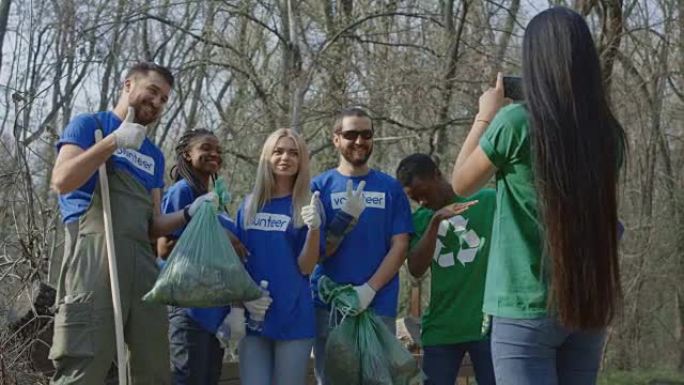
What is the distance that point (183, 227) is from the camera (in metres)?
4.58

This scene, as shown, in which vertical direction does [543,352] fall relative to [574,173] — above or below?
below

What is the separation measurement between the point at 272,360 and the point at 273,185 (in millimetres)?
869

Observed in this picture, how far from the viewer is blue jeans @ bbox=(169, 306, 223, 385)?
4820mm

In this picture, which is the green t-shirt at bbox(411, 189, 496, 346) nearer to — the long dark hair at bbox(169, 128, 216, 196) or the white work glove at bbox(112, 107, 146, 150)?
the long dark hair at bbox(169, 128, 216, 196)

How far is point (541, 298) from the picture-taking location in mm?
2863

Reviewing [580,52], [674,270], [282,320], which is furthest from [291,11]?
[674,270]

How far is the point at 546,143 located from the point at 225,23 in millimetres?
8888

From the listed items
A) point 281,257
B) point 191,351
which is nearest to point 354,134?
point 281,257

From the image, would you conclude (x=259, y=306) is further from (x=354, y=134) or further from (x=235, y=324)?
(x=354, y=134)

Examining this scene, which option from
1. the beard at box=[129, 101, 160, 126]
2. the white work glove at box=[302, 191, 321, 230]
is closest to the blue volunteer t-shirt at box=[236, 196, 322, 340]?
the white work glove at box=[302, 191, 321, 230]

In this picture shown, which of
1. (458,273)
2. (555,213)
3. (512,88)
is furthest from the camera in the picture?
(458,273)

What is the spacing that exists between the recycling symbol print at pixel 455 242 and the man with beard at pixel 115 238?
135cm

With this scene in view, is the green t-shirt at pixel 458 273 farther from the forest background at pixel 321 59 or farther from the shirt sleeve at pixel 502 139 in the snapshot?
the forest background at pixel 321 59

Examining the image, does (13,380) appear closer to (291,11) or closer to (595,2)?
(291,11)
